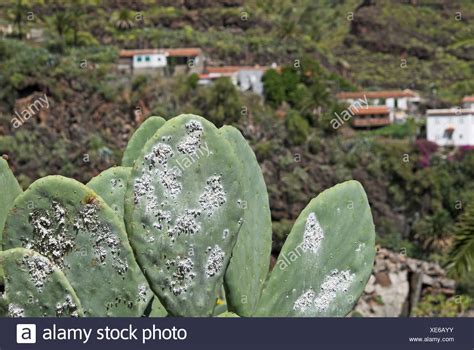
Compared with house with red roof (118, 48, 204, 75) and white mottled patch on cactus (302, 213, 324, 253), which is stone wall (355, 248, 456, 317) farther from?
white mottled patch on cactus (302, 213, 324, 253)

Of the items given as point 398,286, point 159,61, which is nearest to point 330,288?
point 398,286

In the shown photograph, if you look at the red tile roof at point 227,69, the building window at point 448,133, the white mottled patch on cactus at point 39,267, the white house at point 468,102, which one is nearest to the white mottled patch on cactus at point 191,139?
the white mottled patch on cactus at point 39,267

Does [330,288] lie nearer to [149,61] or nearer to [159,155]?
[159,155]

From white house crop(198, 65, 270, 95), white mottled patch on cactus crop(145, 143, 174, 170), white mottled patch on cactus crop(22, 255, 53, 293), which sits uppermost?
white mottled patch on cactus crop(145, 143, 174, 170)

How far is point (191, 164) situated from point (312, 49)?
194 feet

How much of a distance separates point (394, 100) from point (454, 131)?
4827mm

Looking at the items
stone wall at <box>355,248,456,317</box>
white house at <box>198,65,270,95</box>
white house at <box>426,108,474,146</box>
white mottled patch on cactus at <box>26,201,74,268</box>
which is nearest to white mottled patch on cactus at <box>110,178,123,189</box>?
white mottled patch on cactus at <box>26,201,74,268</box>

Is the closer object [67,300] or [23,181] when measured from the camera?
[67,300]

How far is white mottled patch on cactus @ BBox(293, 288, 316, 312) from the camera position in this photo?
13.6 ft

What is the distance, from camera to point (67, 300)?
3.74 meters

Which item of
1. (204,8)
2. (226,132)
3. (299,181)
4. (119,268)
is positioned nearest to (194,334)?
(119,268)

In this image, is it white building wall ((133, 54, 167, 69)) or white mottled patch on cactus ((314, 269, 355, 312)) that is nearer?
white mottled patch on cactus ((314, 269, 355, 312))

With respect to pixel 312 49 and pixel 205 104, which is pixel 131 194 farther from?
pixel 312 49

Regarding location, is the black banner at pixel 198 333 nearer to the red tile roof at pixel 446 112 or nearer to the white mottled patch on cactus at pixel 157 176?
the white mottled patch on cactus at pixel 157 176
